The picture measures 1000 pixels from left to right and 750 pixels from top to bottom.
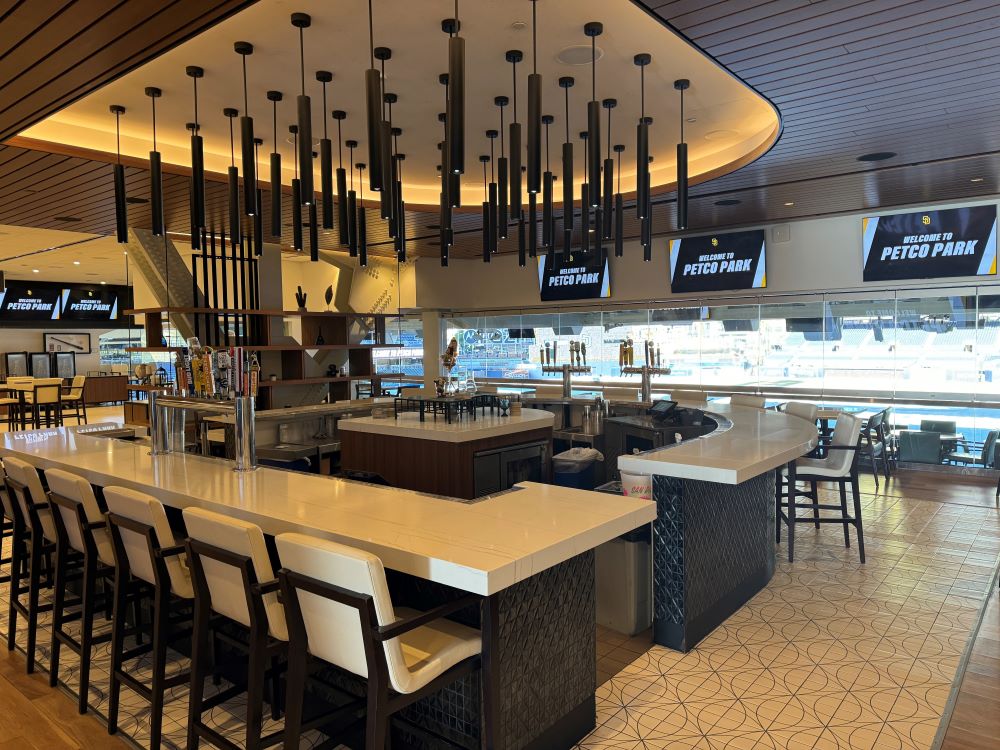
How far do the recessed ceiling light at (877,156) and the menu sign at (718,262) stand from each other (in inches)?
115

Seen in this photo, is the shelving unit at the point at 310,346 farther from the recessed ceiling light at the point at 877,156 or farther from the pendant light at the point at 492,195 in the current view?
the recessed ceiling light at the point at 877,156

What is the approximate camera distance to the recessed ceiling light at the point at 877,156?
5.09m

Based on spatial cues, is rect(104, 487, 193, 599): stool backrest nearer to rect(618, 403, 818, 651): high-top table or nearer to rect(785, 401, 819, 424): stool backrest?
rect(618, 403, 818, 651): high-top table

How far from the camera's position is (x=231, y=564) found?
2.15m

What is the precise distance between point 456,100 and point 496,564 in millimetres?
1802

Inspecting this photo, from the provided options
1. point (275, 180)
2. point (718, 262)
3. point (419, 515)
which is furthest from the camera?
point (718, 262)

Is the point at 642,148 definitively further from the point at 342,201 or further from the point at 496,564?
the point at 496,564

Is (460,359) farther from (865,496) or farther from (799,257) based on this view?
(865,496)

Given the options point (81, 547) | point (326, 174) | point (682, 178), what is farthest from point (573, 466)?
point (81, 547)

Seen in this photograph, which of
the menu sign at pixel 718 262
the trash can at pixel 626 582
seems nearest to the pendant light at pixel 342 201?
the trash can at pixel 626 582

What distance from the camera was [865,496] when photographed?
679 centimetres

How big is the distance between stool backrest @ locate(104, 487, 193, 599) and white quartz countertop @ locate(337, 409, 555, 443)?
2.25 metres

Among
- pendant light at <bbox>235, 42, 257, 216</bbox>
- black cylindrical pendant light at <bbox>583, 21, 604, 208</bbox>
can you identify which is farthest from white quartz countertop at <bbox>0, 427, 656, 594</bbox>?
black cylindrical pendant light at <bbox>583, 21, 604, 208</bbox>

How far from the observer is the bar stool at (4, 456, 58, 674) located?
3.34 m
